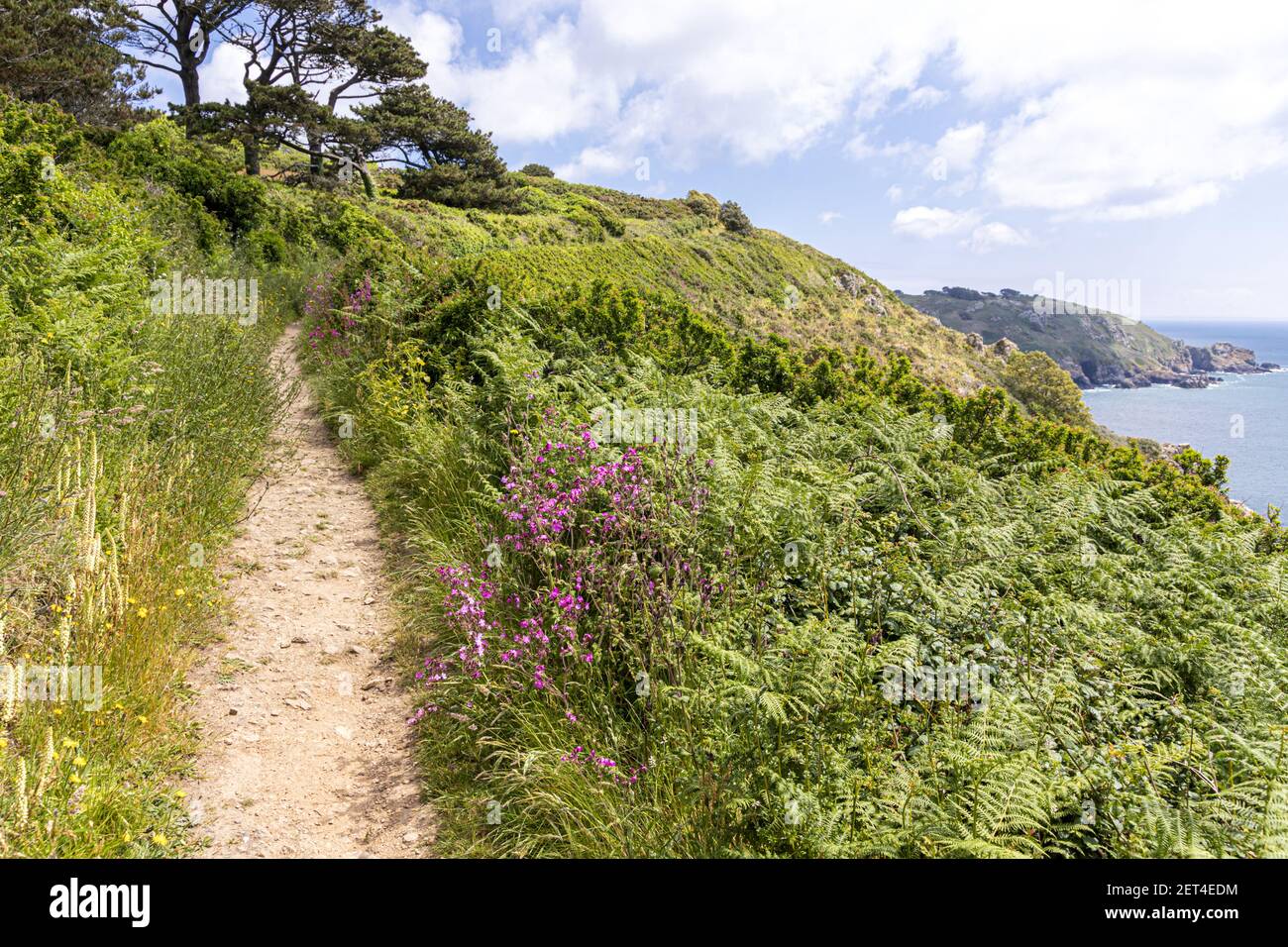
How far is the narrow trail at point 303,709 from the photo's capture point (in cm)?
Answer: 304

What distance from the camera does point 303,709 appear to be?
12.6 feet

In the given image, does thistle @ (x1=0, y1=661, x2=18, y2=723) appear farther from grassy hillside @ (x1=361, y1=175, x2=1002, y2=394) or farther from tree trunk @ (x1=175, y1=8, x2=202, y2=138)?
tree trunk @ (x1=175, y1=8, x2=202, y2=138)

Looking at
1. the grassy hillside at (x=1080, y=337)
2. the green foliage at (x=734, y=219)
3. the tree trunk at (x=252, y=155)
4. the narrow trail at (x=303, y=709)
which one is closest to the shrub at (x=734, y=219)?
the green foliage at (x=734, y=219)

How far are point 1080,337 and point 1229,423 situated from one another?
428ft

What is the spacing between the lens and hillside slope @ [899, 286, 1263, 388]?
118875 millimetres

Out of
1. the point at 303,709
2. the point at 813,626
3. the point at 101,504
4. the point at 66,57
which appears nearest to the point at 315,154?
the point at 66,57

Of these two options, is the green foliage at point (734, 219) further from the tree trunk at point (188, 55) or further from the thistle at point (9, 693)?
the thistle at point (9, 693)

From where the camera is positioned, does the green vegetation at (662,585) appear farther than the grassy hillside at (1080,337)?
No

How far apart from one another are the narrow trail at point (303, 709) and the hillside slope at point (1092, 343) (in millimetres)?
120213

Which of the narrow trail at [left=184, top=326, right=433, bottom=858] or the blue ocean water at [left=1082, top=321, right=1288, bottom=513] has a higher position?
the blue ocean water at [left=1082, top=321, right=1288, bottom=513]

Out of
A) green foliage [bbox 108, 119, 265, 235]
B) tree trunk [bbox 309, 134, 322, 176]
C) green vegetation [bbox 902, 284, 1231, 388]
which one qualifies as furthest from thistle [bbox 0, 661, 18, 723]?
green vegetation [bbox 902, 284, 1231, 388]

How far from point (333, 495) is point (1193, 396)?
4218 inches

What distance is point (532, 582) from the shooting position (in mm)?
4387
